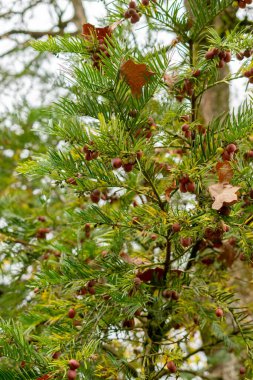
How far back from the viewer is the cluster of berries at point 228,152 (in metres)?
0.93

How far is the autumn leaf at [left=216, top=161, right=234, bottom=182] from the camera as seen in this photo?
0.90 metres

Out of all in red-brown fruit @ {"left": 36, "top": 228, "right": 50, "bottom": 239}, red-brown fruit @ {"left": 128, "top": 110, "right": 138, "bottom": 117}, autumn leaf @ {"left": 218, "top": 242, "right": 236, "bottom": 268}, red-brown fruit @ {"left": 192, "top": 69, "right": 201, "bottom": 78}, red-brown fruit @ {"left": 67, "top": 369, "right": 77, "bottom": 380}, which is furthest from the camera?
red-brown fruit @ {"left": 36, "top": 228, "right": 50, "bottom": 239}

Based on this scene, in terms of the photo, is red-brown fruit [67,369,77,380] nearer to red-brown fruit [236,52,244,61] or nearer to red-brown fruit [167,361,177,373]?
red-brown fruit [167,361,177,373]

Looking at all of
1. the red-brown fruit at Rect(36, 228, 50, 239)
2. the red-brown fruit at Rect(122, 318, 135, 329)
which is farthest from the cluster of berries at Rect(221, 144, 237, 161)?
the red-brown fruit at Rect(36, 228, 50, 239)

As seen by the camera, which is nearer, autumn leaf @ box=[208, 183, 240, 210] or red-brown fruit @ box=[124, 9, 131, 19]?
autumn leaf @ box=[208, 183, 240, 210]

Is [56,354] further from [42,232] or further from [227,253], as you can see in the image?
[42,232]

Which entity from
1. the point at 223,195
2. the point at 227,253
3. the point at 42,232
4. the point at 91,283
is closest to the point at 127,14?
the point at 223,195

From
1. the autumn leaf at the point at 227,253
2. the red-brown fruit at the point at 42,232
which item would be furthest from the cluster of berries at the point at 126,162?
the red-brown fruit at the point at 42,232

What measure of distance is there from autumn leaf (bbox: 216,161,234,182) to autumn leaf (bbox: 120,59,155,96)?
0.63ft

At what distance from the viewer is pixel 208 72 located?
3.57 feet

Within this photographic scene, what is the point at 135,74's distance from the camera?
0.91 m

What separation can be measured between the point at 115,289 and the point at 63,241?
0.72 meters

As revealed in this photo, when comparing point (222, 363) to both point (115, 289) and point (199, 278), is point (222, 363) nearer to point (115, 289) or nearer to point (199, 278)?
point (199, 278)

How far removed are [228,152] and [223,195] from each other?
102 mm
